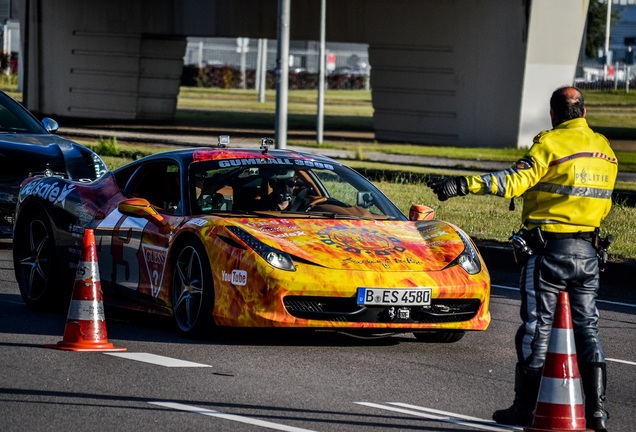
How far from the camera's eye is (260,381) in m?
7.98

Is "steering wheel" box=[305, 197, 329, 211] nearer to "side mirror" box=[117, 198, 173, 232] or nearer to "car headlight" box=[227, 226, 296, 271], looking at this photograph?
"side mirror" box=[117, 198, 173, 232]

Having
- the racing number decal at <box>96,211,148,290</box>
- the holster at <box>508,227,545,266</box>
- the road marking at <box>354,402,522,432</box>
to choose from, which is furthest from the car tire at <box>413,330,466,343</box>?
the holster at <box>508,227,545,266</box>

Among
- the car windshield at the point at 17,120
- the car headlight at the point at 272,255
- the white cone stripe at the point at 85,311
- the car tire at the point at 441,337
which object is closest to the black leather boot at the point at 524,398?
the car headlight at the point at 272,255

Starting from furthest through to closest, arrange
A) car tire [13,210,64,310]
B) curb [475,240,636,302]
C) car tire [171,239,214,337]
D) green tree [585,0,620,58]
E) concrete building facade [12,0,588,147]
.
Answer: green tree [585,0,620,58]
concrete building facade [12,0,588,147]
curb [475,240,636,302]
car tire [13,210,64,310]
car tire [171,239,214,337]

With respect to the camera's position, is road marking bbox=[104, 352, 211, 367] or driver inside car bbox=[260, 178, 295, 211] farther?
driver inside car bbox=[260, 178, 295, 211]

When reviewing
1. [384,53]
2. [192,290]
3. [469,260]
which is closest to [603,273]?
[469,260]

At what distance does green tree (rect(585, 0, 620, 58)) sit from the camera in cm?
8794

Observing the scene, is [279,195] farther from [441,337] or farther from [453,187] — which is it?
[453,187]

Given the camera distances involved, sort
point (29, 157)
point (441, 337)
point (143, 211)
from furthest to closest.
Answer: point (29, 157) < point (143, 211) < point (441, 337)

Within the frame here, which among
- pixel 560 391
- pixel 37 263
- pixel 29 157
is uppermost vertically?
pixel 560 391

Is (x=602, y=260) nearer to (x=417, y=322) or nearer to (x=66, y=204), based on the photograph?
(x=417, y=322)

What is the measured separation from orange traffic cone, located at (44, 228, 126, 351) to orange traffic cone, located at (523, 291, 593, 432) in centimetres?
329

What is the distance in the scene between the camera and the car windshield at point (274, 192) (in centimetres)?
994

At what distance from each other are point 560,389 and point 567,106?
4.92 ft
